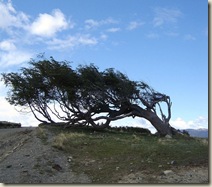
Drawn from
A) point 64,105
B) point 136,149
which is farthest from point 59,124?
point 136,149

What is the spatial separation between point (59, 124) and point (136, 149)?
37.8ft

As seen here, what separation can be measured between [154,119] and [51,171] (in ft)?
47.1

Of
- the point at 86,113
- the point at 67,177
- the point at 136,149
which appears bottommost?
the point at 67,177

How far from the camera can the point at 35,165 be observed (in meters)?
15.6

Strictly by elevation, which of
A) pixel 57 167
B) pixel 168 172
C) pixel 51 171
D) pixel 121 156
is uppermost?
pixel 121 156

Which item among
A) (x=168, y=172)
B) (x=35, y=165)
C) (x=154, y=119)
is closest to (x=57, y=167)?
(x=35, y=165)

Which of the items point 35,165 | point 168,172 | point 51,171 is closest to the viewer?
point 168,172

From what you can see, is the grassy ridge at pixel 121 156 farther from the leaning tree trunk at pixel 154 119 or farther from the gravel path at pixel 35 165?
the leaning tree trunk at pixel 154 119

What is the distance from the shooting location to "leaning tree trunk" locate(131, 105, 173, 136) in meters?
27.7

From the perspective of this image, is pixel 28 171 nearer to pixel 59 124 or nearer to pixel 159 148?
pixel 159 148

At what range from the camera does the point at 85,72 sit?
28.1 metres

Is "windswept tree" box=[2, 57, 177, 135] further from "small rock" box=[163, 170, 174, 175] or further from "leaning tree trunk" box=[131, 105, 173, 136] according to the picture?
"small rock" box=[163, 170, 174, 175]

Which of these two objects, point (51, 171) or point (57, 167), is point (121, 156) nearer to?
point (57, 167)

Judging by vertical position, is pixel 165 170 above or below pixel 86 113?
below
